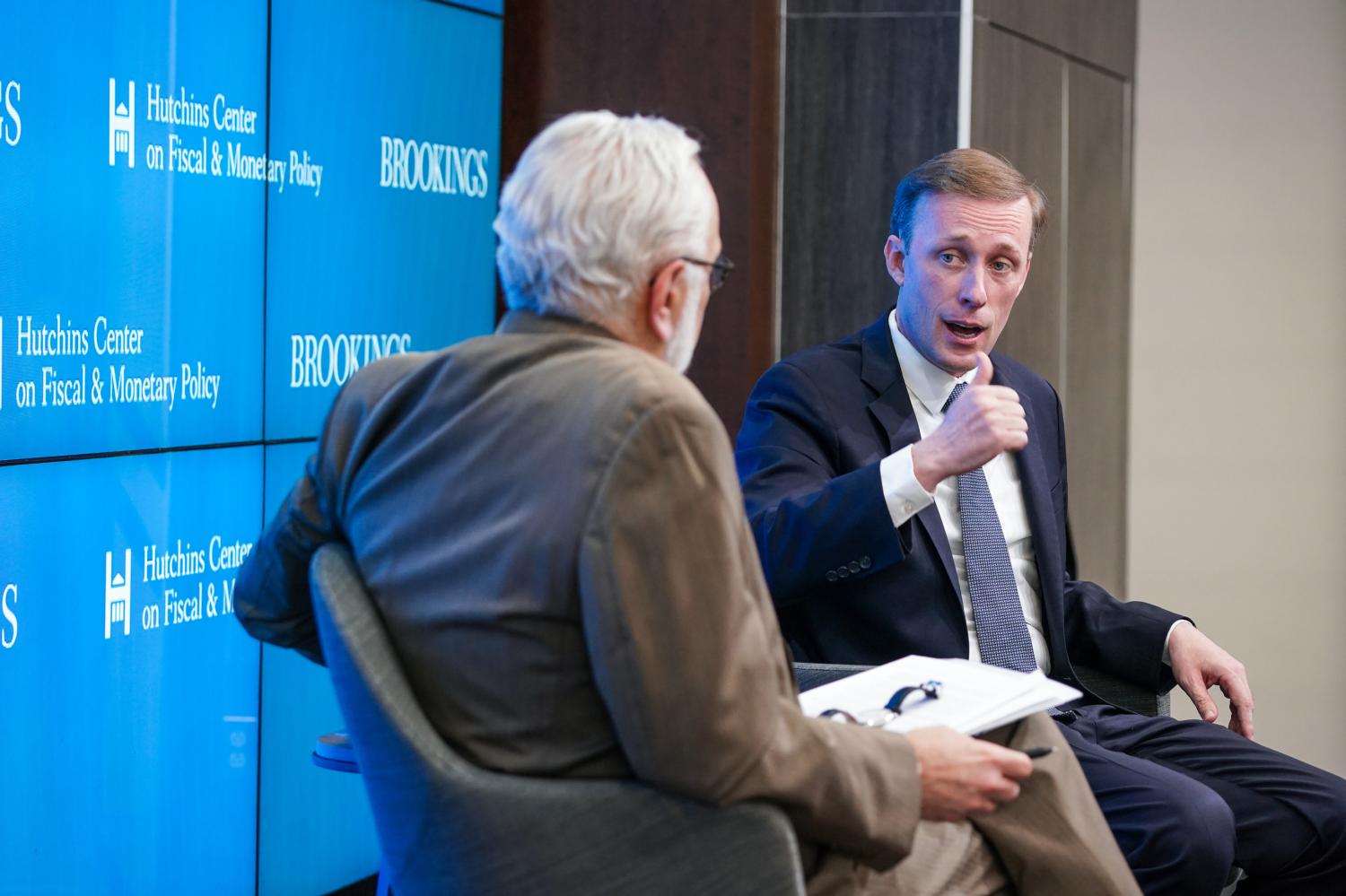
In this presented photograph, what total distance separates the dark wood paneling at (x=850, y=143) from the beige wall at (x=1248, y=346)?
154cm

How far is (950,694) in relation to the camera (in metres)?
1.85

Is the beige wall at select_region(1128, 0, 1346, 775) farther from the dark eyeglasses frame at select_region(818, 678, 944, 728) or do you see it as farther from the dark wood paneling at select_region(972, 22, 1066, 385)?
the dark eyeglasses frame at select_region(818, 678, 944, 728)

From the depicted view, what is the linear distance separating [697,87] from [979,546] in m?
2.22

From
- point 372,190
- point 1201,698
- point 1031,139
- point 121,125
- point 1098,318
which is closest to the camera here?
point 1201,698

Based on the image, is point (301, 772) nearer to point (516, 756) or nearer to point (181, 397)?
point (181, 397)

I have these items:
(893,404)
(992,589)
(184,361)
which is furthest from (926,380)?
(184,361)

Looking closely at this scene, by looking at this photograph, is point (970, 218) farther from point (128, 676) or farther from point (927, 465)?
point (128, 676)

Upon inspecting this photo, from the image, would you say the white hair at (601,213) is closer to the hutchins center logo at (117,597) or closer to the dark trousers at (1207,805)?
the dark trousers at (1207,805)

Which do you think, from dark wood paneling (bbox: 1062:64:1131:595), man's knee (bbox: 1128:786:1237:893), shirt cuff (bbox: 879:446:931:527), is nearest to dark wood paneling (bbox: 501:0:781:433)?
dark wood paneling (bbox: 1062:64:1131:595)

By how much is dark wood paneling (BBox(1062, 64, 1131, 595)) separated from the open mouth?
260 cm

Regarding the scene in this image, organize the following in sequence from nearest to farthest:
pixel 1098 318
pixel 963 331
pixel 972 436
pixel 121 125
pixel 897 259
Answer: pixel 972 436 < pixel 963 331 < pixel 897 259 < pixel 121 125 < pixel 1098 318

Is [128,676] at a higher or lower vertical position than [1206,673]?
lower

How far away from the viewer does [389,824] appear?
1612 mm

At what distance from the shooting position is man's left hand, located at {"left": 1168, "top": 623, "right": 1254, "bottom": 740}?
98.3 inches
